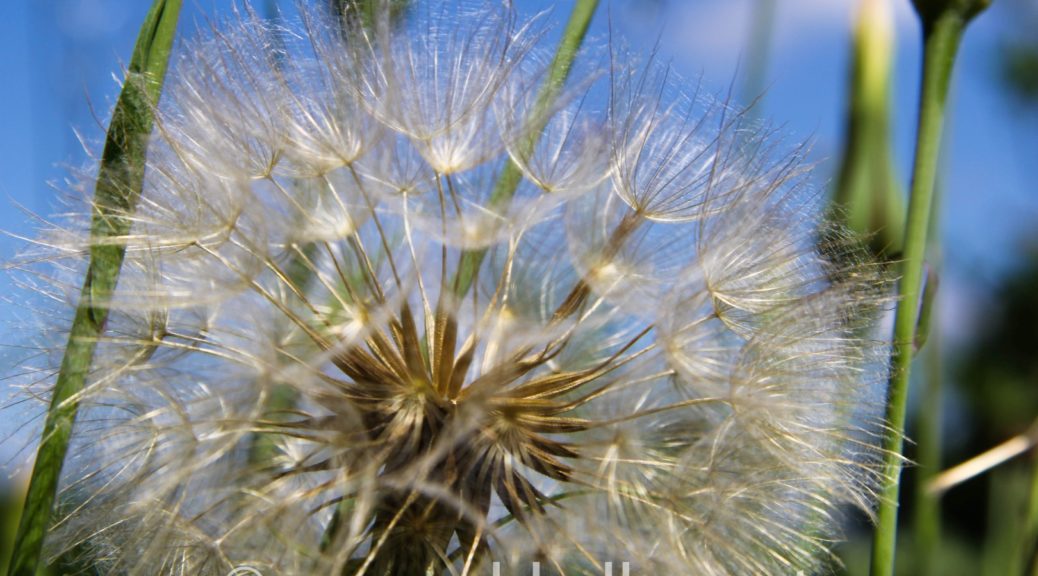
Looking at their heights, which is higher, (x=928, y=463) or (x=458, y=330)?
(x=458, y=330)

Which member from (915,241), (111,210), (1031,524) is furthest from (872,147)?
(111,210)

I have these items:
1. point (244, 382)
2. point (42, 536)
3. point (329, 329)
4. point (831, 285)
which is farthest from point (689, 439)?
point (42, 536)

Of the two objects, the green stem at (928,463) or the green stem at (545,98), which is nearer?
the green stem at (545,98)

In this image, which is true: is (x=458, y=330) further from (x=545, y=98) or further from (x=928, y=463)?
(x=928, y=463)

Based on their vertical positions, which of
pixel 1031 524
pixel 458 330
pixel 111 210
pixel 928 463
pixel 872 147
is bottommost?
pixel 1031 524

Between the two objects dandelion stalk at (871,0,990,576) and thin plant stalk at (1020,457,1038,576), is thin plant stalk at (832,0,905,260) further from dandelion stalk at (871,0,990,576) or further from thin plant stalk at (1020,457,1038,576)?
thin plant stalk at (1020,457,1038,576)

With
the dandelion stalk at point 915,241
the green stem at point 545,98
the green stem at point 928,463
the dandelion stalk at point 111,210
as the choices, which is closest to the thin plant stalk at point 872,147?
the dandelion stalk at point 915,241

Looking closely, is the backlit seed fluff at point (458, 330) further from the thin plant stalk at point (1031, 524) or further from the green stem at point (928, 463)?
the thin plant stalk at point (1031, 524)

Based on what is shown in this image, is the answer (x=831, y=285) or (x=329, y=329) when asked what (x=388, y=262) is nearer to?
(x=329, y=329)
